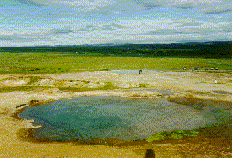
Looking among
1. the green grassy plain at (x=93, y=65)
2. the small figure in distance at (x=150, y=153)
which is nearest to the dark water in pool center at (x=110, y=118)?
the small figure in distance at (x=150, y=153)

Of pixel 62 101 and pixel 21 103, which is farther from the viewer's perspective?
pixel 62 101

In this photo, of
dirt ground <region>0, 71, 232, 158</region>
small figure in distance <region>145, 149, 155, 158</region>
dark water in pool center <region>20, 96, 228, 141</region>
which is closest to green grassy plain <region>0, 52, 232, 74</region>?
dirt ground <region>0, 71, 232, 158</region>

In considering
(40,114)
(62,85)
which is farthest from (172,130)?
(62,85)

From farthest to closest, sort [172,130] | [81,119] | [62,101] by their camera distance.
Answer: [62,101]
[81,119]
[172,130]

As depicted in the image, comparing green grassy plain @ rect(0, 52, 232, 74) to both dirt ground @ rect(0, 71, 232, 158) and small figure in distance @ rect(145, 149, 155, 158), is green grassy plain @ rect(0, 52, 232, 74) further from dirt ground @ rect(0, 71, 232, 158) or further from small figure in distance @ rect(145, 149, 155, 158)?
small figure in distance @ rect(145, 149, 155, 158)

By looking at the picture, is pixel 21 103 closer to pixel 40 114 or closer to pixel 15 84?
pixel 40 114

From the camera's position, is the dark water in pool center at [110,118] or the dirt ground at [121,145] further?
the dark water in pool center at [110,118]

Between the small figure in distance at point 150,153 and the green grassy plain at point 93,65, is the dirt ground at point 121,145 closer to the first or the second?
the small figure in distance at point 150,153

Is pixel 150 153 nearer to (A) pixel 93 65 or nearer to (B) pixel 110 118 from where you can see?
(B) pixel 110 118
